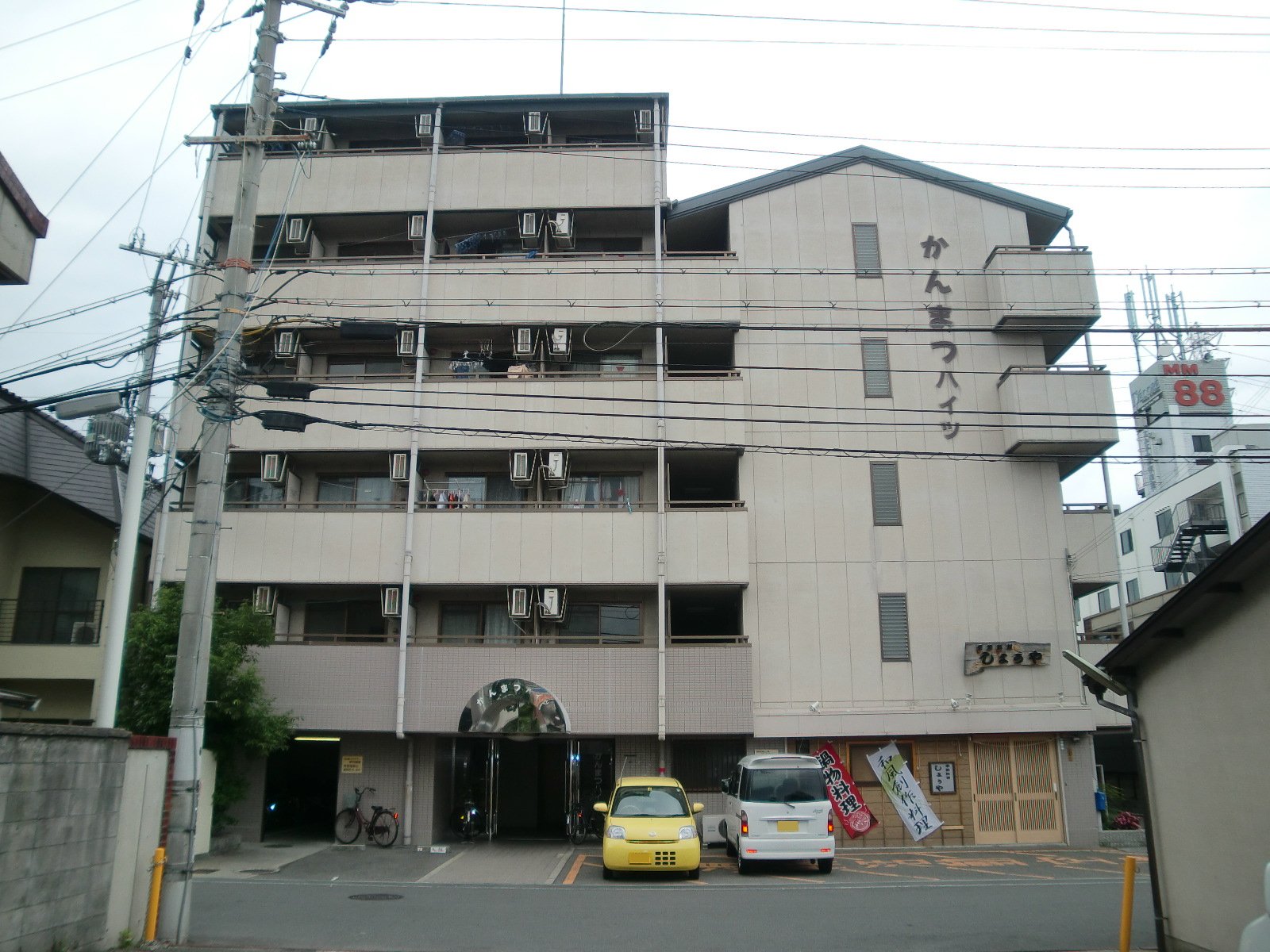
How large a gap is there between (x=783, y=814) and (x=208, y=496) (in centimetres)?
1118

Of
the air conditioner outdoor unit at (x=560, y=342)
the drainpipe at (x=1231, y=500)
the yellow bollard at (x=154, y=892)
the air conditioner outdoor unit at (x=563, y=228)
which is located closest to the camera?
the yellow bollard at (x=154, y=892)

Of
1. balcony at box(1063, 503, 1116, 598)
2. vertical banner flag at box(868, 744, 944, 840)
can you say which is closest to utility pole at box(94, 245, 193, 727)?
vertical banner flag at box(868, 744, 944, 840)

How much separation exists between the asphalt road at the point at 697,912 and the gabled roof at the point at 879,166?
1667 cm

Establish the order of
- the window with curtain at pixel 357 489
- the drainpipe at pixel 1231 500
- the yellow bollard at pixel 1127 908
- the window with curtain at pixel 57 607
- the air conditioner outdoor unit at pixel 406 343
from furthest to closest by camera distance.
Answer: the drainpipe at pixel 1231 500 → the air conditioner outdoor unit at pixel 406 343 → the window with curtain at pixel 357 489 → the window with curtain at pixel 57 607 → the yellow bollard at pixel 1127 908

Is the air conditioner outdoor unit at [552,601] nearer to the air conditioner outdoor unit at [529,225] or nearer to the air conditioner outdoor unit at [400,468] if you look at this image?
the air conditioner outdoor unit at [400,468]

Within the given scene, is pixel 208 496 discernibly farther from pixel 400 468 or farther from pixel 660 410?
pixel 660 410

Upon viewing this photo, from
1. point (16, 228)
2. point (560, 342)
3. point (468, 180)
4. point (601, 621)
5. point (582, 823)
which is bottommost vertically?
point (582, 823)

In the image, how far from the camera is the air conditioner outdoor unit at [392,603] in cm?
2303

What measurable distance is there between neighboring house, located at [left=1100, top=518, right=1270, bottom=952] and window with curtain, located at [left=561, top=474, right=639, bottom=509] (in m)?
15.1

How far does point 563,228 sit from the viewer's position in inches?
1018

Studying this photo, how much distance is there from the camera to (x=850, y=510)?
79.5 feet

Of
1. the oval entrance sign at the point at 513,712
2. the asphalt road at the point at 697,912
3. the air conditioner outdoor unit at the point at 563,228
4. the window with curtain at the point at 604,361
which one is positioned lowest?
the asphalt road at the point at 697,912

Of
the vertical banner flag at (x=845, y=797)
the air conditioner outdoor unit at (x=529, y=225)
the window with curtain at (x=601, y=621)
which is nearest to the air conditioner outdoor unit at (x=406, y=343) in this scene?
the air conditioner outdoor unit at (x=529, y=225)

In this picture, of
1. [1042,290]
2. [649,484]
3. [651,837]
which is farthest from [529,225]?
[651,837]
